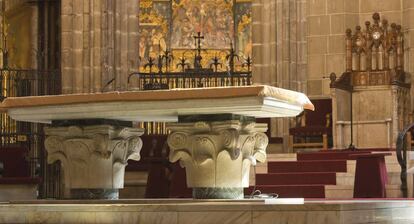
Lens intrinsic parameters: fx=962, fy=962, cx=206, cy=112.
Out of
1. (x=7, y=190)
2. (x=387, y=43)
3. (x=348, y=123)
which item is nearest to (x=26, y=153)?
(x=7, y=190)

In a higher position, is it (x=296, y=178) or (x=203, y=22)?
(x=203, y=22)

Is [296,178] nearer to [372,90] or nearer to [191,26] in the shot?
[372,90]

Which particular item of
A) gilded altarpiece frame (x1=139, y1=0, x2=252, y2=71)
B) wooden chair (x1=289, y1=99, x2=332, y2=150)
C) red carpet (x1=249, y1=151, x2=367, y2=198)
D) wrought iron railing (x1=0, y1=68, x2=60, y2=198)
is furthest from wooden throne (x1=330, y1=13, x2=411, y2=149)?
gilded altarpiece frame (x1=139, y1=0, x2=252, y2=71)

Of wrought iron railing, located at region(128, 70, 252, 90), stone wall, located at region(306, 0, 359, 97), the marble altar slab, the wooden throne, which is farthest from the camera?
wrought iron railing, located at region(128, 70, 252, 90)

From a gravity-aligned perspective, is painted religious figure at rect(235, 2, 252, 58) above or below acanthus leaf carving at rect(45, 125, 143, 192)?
above

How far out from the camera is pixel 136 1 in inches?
664

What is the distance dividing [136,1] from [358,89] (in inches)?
172

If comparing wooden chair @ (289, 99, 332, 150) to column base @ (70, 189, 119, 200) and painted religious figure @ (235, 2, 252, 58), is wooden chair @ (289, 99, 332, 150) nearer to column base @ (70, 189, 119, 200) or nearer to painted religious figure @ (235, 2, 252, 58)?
column base @ (70, 189, 119, 200)

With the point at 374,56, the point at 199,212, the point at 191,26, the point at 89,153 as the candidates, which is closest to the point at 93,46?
the point at 374,56

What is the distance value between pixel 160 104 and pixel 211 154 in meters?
0.60

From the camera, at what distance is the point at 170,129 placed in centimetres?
779

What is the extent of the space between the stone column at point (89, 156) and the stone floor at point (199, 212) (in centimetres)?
63

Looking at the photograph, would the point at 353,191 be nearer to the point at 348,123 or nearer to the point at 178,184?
the point at 178,184

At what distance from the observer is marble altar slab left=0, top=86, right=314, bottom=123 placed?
7.26 m
